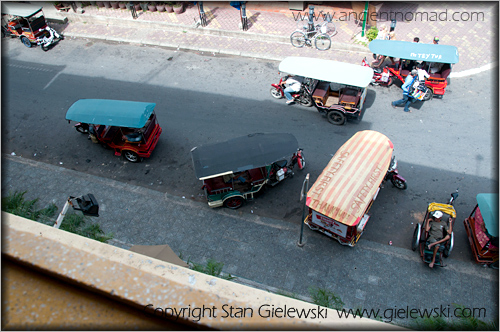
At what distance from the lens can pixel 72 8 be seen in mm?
19531

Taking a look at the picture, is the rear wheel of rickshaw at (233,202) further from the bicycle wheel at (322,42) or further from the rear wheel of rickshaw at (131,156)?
the bicycle wheel at (322,42)

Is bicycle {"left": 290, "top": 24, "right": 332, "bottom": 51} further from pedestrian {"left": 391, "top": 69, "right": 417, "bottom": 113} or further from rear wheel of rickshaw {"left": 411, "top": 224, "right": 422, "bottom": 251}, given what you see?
rear wheel of rickshaw {"left": 411, "top": 224, "right": 422, "bottom": 251}

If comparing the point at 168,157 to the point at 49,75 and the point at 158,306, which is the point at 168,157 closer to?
the point at 49,75

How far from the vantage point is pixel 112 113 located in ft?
36.2

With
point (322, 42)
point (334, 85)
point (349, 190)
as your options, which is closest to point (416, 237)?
point (349, 190)

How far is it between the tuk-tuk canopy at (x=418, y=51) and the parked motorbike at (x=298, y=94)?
292cm

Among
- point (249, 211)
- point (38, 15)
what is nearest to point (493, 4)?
point (249, 211)

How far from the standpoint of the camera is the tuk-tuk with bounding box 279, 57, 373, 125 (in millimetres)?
11734

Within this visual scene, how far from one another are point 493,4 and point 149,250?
19.5 meters

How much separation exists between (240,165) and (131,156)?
4408mm

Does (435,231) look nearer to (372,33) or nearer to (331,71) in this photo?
(331,71)

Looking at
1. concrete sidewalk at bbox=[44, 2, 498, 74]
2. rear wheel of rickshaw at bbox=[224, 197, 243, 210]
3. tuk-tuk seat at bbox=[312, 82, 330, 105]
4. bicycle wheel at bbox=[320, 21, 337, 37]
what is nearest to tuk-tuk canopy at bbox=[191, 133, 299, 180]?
rear wheel of rickshaw at bbox=[224, 197, 243, 210]

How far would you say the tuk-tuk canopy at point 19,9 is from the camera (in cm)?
1648

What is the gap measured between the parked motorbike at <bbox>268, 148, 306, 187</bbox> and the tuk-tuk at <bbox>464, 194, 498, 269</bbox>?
4811 millimetres
